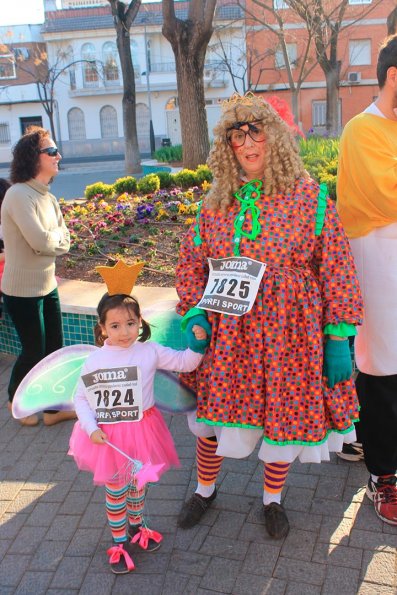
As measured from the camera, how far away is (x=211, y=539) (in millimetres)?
2916

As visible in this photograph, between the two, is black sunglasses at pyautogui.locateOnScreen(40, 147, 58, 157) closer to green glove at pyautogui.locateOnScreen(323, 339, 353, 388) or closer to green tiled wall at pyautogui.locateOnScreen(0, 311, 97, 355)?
green tiled wall at pyautogui.locateOnScreen(0, 311, 97, 355)

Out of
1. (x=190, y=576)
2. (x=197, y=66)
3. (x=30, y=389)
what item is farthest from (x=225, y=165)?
(x=197, y=66)

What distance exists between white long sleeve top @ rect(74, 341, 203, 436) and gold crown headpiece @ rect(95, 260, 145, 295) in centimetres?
24

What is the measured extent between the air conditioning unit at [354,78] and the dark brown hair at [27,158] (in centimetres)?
4102

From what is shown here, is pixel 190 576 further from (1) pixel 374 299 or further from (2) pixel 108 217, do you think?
(2) pixel 108 217

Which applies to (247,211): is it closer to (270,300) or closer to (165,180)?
(270,300)

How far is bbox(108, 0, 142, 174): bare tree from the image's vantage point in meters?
16.6

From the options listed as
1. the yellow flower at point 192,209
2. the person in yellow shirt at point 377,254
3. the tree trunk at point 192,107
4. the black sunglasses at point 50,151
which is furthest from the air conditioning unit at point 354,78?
the person in yellow shirt at point 377,254

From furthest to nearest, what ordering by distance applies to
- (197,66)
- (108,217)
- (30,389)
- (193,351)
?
(197,66), (108,217), (30,389), (193,351)

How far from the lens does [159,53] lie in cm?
4681

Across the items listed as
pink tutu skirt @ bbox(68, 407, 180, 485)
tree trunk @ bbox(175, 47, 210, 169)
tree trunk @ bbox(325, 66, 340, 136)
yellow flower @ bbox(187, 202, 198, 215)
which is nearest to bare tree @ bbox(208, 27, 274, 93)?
tree trunk @ bbox(325, 66, 340, 136)

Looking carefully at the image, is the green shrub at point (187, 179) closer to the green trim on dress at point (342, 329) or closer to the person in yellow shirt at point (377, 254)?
the person in yellow shirt at point (377, 254)

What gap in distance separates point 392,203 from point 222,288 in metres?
0.78

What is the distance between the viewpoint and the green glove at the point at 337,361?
8.59ft
